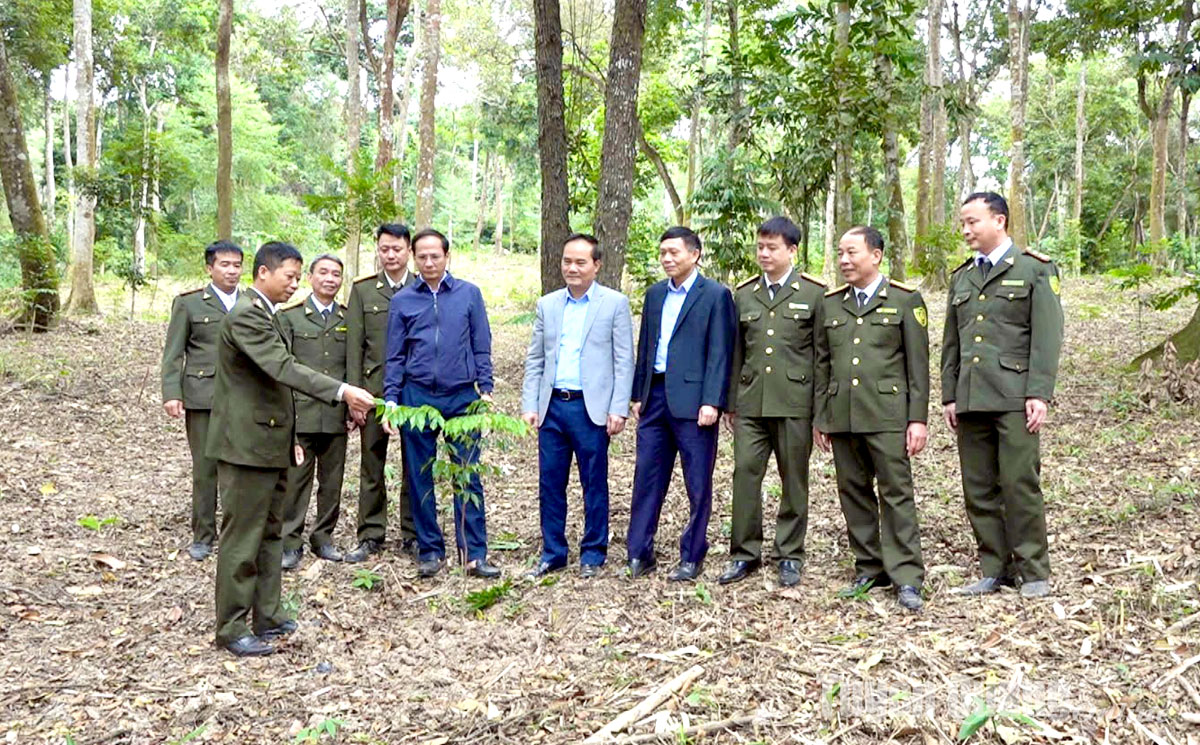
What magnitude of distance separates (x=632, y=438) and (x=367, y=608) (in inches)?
157

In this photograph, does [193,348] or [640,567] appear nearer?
[640,567]

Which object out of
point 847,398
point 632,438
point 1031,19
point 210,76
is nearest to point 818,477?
point 632,438

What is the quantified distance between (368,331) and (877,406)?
304 centimetres

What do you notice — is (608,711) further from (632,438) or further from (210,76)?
(210,76)

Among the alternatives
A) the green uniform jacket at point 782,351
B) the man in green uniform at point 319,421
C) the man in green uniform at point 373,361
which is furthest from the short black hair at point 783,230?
the man in green uniform at point 319,421

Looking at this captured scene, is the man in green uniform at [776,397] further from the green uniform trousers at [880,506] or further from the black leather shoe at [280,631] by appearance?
the black leather shoe at [280,631]

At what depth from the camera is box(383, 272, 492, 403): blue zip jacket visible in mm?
5312

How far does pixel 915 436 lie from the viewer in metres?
4.64

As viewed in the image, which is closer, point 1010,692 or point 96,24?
point 1010,692

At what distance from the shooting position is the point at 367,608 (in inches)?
195

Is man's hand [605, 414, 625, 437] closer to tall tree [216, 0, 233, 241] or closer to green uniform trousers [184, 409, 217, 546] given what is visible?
green uniform trousers [184, 409, 217, 546]

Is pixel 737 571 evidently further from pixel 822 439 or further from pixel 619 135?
pixel 619 135

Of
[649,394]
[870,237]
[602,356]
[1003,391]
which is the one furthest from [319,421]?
[1003,391]

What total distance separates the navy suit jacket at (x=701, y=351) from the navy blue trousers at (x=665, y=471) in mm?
100
